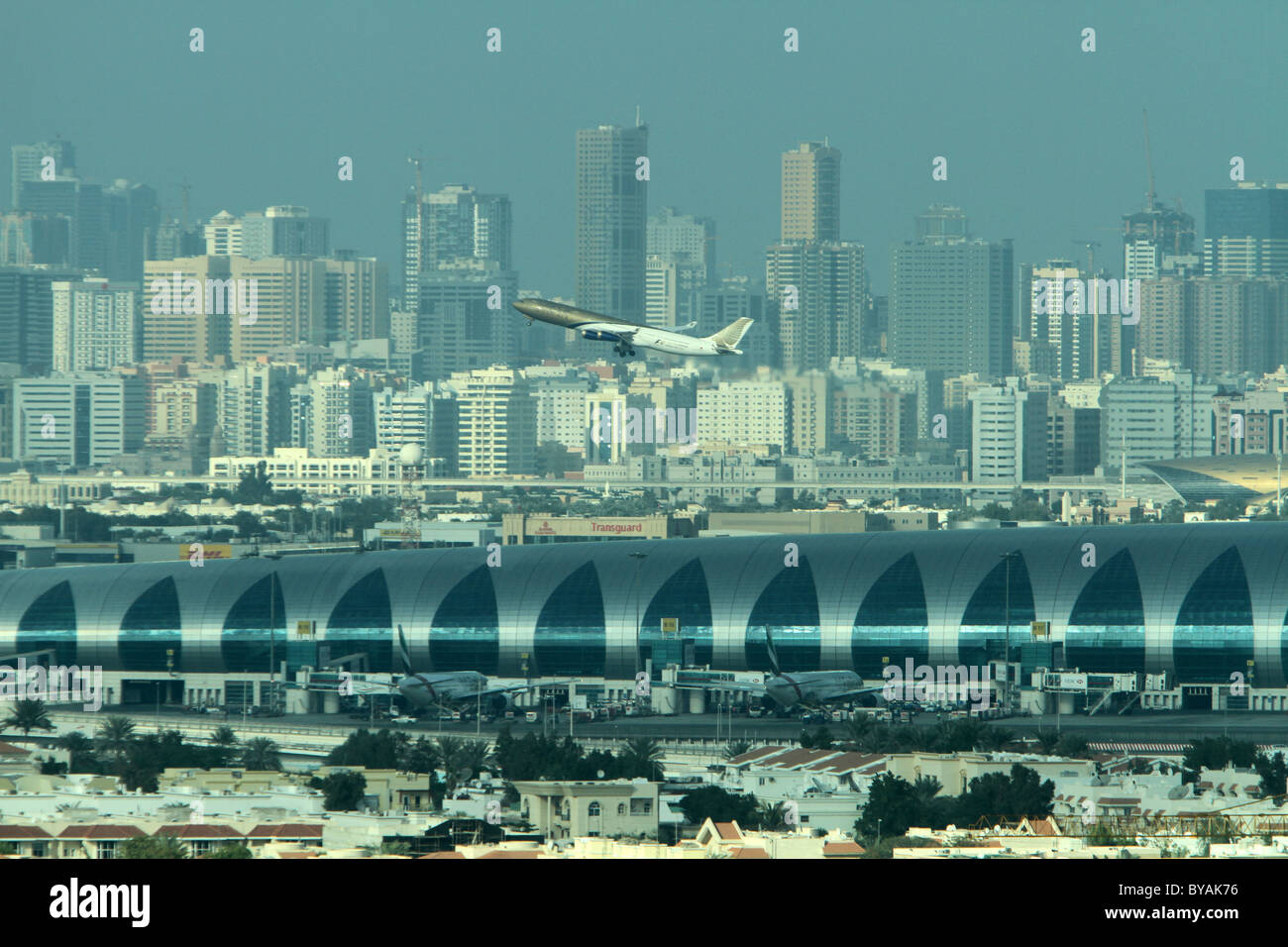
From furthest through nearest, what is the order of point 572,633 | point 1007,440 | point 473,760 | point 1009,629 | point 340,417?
point 340,417, point 1007,440, point 572,633, point 1009,629, point 473,760

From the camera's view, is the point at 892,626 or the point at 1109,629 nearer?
the point at 1109,629

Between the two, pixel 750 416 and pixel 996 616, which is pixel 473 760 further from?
pixel 750 416

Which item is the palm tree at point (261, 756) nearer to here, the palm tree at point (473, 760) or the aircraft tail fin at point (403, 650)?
the palm tree at point (473, 760)

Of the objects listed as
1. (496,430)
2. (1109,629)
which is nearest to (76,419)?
(496,430)

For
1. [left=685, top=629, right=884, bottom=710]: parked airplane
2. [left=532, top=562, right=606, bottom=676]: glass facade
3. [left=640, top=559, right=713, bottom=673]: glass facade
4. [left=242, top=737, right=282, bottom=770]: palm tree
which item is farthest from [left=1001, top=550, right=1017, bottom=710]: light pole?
[left=242, top=737, right=282, bottom=770]: palm tree
